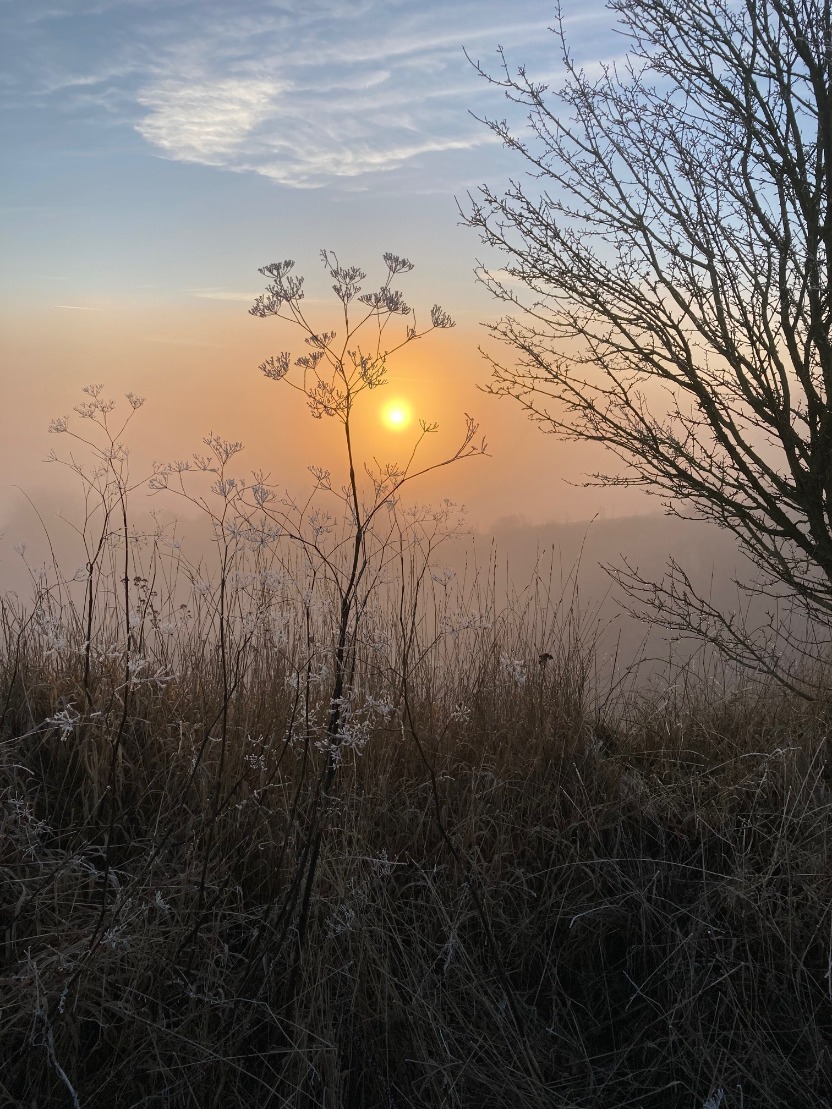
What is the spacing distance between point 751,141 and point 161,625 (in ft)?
10.3

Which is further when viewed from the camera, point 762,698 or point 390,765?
point 762,698

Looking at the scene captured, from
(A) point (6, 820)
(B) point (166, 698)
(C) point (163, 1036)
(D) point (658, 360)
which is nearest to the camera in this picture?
(C) point (163, 1036)

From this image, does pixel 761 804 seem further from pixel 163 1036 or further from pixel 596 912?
pixel 163 1036

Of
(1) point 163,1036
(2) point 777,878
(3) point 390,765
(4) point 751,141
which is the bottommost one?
(1) point 163,1036

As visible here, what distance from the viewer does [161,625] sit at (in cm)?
331

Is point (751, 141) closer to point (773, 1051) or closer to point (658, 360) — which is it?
point (658, 360)

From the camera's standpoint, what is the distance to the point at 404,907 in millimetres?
2682

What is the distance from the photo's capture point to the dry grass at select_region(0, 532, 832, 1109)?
7.03 feet

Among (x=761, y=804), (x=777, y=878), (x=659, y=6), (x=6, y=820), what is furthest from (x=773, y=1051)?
(x=659, y=6)

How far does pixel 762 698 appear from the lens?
4.26 m

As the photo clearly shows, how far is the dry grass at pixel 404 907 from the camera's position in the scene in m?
2.14

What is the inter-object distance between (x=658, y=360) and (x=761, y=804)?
1.92m

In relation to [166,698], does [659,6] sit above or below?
above

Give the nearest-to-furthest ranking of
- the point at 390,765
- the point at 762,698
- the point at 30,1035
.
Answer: the point at 30,1035, the point at 390,765, the point at 762,698
